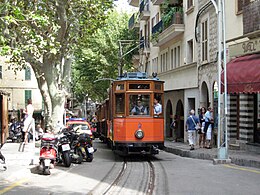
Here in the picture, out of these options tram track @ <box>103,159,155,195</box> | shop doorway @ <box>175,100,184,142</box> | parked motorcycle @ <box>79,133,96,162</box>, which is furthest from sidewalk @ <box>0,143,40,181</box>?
shop doorway @ <box>175,100,184,142</box>

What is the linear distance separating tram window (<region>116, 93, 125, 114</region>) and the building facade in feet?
13.7

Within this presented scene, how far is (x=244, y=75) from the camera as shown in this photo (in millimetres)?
16438

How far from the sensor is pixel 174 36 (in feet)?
99.1

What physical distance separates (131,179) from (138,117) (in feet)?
17.0

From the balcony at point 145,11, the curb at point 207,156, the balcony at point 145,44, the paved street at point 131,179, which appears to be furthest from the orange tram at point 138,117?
the balcony at point 145,11

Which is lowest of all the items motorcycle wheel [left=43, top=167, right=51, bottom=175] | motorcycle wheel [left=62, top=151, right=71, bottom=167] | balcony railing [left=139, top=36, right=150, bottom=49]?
motorcycle wheel [left=43, top=167, right=51, bottom=175]

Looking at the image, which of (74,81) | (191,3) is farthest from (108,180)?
(74,81)

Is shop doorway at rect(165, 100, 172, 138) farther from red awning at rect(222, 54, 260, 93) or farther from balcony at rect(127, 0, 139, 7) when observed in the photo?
balcony at rect(127, 0, 139, 7)

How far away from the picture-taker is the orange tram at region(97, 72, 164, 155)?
1703 centimetres

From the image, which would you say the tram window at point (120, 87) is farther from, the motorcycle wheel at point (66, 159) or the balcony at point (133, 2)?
the balcony at point (133, 2)

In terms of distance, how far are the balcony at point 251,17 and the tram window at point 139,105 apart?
4.56 meters

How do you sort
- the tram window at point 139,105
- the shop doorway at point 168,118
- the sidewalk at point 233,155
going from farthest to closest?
1. the shop doorway at point 168,118
2. the tram window at point 139,105
3. the sidewalk at point 233,155

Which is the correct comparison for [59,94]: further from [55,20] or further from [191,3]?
[191,3]

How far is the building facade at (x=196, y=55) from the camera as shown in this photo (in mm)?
19062
